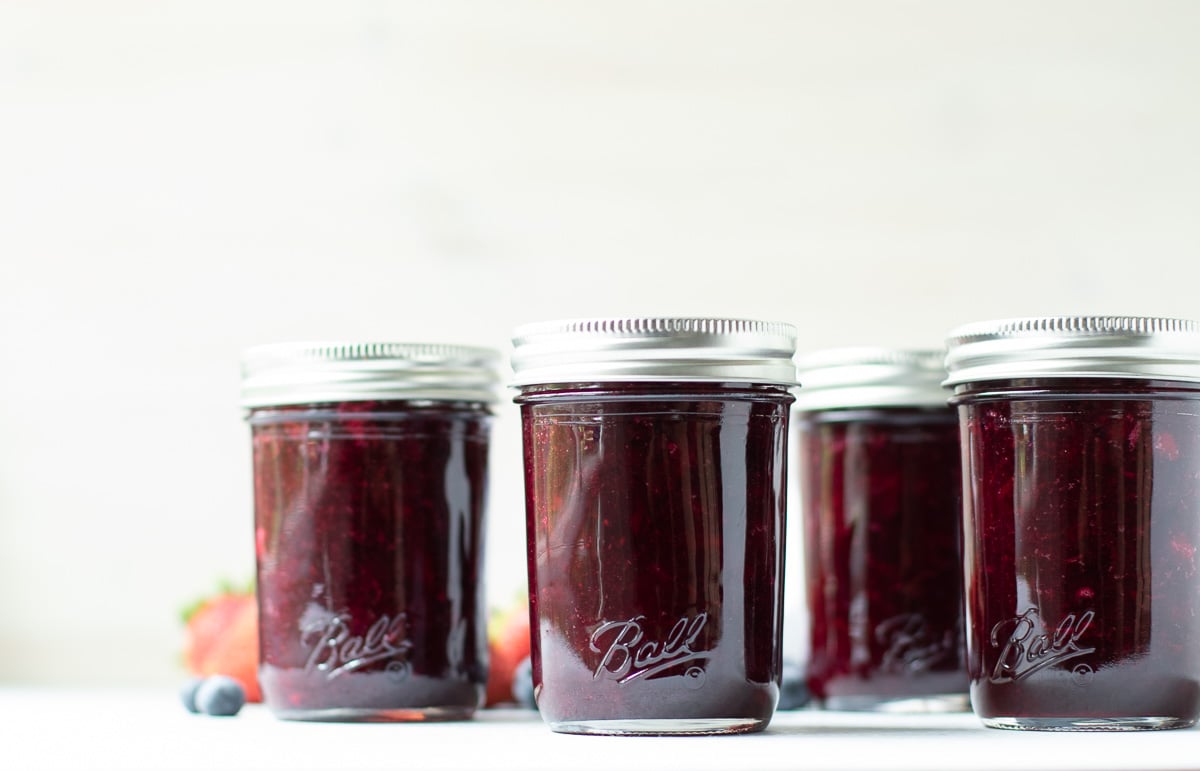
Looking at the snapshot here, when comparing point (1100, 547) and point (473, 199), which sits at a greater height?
point (473, 199)

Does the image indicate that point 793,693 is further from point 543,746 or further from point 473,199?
point 473,199

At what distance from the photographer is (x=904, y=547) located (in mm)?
1245

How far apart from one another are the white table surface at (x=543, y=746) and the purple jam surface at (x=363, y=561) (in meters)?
0.03

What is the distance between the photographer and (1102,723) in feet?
3.22

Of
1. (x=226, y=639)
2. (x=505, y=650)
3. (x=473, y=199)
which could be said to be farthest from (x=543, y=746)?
(x=473, y=199)

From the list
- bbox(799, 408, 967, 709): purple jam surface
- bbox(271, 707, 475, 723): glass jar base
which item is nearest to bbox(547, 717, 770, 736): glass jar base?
bbox(271, 707, 475, 723): glass jar base

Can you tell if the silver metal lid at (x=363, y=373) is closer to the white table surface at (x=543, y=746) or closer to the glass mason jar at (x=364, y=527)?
the glass mason jar at (x=364, y=527)

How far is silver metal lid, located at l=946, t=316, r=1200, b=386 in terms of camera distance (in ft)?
3.19

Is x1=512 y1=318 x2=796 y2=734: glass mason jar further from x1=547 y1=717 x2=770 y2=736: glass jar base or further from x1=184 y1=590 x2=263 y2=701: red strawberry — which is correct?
x1=184 y1=590 x2=263 y2=701: red strawberry

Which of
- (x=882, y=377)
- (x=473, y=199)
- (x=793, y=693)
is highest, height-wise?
(x=473, y=199)

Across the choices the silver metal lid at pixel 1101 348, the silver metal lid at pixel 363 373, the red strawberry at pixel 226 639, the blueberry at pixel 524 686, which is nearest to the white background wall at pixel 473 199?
the red strawberry at pixel 226 639

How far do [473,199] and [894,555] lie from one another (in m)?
0.87

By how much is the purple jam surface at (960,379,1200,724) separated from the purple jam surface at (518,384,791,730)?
183 millimetres

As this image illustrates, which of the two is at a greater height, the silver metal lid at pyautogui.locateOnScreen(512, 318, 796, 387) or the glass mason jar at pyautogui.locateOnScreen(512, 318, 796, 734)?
the silver metal lid at pyautogui.locateOnScreen(512, 318, 796, 387)
